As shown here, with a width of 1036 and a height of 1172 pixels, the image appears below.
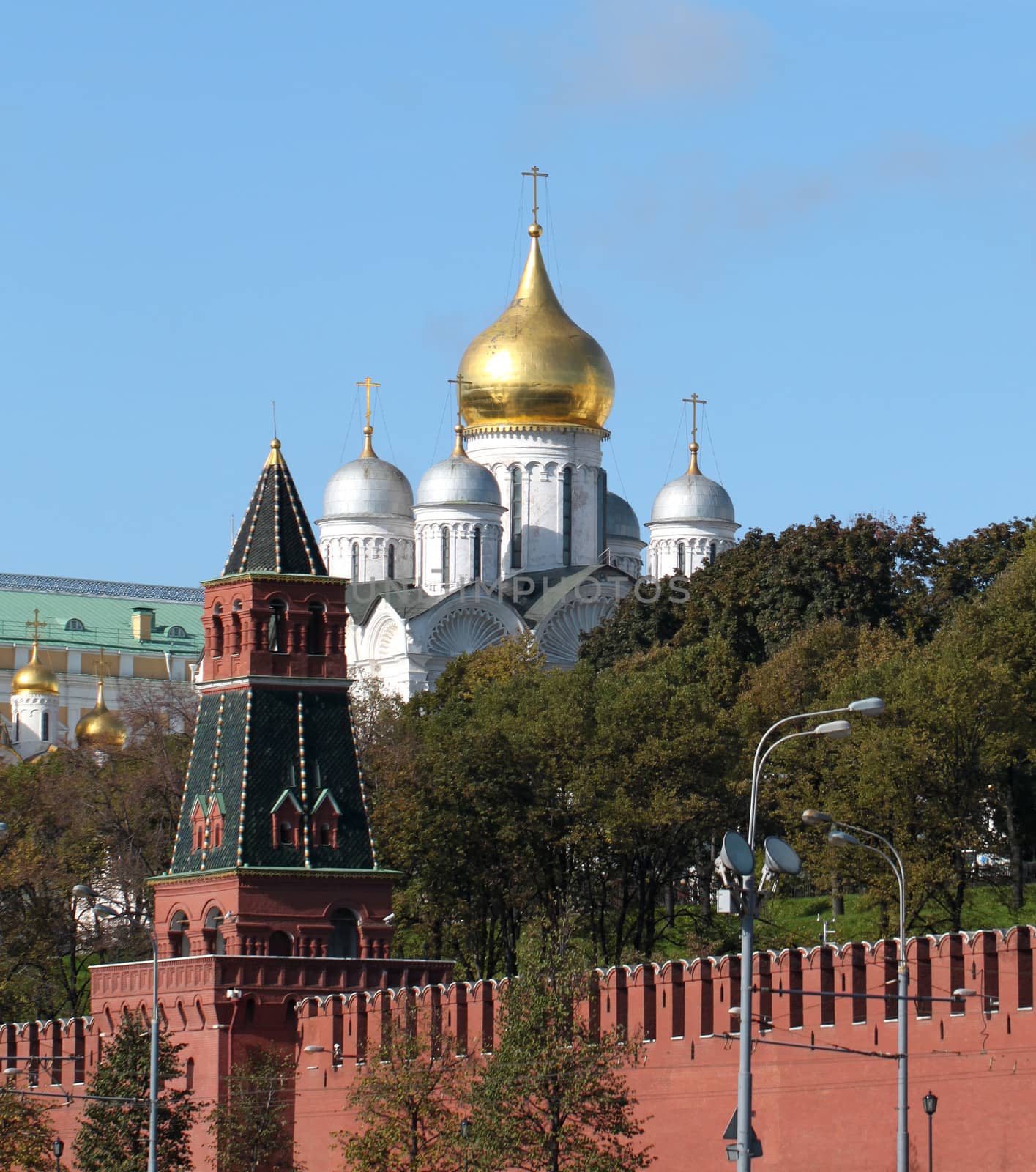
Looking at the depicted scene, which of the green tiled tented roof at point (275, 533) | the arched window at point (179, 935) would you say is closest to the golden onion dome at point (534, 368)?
the green tiled tented roof at point (275, 533)

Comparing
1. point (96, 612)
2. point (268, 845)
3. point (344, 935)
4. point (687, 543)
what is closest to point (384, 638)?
point (687, 543)

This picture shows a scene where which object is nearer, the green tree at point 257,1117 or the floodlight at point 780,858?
the floodlight at point 780,858

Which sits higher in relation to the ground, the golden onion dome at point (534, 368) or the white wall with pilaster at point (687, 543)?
the golden onion dome at point (534, 368)

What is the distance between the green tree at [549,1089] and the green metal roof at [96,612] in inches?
4331

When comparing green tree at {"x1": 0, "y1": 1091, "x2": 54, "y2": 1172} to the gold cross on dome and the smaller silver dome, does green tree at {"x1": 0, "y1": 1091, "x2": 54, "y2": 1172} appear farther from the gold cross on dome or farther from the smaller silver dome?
the gold cross on dome

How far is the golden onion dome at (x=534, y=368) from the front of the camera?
356ft

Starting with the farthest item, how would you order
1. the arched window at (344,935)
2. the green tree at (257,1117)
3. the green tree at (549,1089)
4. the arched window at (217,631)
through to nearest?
the arched window at (217,631) < the arched window at (344,935) < the green tree at (257,1117) < the green tree at (549,1089)

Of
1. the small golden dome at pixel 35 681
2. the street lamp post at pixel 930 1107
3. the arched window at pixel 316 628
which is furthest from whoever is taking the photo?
the small golden dome at pixel 35 681

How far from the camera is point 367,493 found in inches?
4387

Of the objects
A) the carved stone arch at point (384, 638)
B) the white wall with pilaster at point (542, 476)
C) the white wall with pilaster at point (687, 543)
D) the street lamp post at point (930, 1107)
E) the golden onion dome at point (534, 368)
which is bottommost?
the street lamp post at point (930, 1107)

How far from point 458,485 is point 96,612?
5263 cm

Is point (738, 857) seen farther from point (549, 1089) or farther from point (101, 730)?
point (101, 730)

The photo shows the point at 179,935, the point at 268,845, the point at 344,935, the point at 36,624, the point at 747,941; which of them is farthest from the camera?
the point at 36,624

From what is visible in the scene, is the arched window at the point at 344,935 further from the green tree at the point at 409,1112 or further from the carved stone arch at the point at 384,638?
the carved stone arch at the point at 384,638
